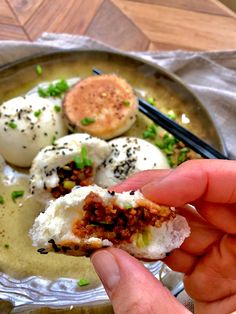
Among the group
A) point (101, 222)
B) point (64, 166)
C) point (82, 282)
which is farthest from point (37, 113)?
point (101, 222)

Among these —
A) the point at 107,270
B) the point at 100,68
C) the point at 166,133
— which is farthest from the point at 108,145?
the point at 107,270

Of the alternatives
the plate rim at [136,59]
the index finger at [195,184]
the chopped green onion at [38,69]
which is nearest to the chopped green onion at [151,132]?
the plate rim at [136,59]

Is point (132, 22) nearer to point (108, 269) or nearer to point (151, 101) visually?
point (151, 101)

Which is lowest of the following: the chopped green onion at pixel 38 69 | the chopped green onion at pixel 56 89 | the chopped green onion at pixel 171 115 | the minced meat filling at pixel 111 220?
the chopped green onion at pixel 171 115

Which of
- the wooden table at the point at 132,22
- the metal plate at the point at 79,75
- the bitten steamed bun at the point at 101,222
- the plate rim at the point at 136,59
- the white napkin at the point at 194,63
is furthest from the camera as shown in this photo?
the wooden table at the point at 132,22

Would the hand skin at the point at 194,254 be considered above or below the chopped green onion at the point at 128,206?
below

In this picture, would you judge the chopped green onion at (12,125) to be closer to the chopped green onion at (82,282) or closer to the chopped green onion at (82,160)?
the chopped green onion at (82,160)
